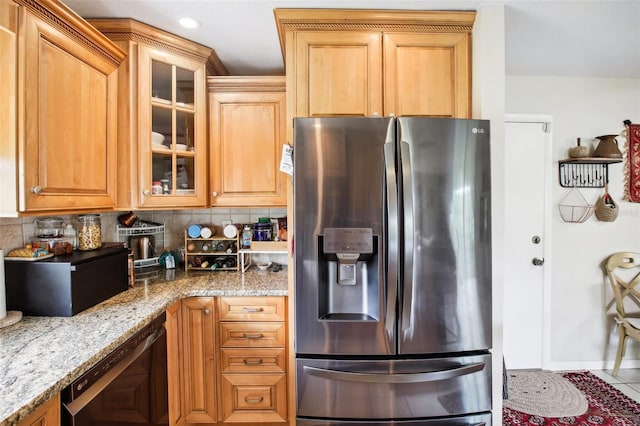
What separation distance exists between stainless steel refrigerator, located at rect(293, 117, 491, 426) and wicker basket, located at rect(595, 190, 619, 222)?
6.21ft

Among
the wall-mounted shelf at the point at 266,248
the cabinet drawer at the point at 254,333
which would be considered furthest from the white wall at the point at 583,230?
the cabinet drawer at the point at 254,333

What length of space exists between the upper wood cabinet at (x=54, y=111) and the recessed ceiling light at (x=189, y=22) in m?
0.37

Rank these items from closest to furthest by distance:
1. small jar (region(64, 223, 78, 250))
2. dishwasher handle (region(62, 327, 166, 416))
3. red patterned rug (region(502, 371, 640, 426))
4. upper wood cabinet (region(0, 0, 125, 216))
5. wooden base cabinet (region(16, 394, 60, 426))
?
1. wooden base cabinet (region(16, 394, 60, 426))
2. dishwasher handle (region(62, 327, 166, 416))
3. upper wood cabinet (region(0, 0, 125, 216))
4. small jar (region(64, 223, 78, 250))
5. red patterned rug (region(502, 371, 640, 426))

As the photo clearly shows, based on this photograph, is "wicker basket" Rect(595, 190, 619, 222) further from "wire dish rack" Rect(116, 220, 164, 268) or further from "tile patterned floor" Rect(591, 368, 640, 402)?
"wire dish rack" Rect(116, 220, 164, 268)

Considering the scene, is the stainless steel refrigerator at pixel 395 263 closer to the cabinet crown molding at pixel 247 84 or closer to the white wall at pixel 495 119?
the white wall at pixel 495 119

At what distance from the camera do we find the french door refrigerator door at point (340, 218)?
4.19 feet

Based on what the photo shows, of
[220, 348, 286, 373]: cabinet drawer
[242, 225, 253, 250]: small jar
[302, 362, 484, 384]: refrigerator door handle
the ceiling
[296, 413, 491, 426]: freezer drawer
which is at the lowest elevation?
[296, 413, 491, 426]: freezer drawer

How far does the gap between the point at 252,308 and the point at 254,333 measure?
0.14 meters

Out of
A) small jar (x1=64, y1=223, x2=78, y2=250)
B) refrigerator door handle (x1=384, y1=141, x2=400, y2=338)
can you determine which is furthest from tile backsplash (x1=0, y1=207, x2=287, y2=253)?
refrigerator door handle (x1=384, y1=141, x2=400, y2=338)

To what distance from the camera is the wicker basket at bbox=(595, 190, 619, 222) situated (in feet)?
7.84

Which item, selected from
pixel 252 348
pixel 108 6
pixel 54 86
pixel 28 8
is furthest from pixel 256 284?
pixel 108 6

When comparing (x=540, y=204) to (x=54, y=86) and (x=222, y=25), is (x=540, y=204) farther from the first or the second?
(x=54, y=86)

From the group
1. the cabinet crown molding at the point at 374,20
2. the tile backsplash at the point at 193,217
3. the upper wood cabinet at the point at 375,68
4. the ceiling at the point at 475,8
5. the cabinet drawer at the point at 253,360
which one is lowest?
the cabinet drawer at the point at 253,360

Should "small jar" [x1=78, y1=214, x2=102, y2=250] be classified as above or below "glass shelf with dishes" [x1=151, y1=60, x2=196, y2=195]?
below
